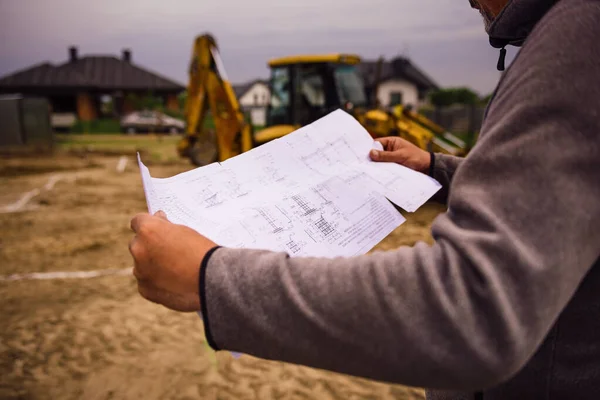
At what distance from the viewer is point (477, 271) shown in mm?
557

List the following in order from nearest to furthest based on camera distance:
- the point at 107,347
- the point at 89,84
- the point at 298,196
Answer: the point at 298,196 → the point at 107,347 → the point at 89,84

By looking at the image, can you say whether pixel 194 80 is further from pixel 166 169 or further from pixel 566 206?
pixel 566 206

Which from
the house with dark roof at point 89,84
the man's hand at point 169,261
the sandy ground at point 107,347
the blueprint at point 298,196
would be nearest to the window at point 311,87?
the sandy ground at point 107,347

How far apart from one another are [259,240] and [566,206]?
543 millimetres

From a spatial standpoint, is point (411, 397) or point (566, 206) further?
point (411, 397)

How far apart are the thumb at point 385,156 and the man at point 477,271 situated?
0.57m

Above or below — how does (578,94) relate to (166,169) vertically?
above

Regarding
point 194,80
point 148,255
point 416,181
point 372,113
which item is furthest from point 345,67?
point 148,255

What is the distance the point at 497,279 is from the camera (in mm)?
547

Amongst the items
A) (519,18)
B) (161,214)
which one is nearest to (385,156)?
(519,18)

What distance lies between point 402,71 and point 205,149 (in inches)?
1367

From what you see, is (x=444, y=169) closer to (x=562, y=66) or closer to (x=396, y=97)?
(x=562, y=66)

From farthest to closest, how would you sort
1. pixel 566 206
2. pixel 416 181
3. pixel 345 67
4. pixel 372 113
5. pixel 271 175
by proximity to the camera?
pixel 345 67 → pixel 372 113 → pixel 416 181 → pixel 271 175 → pixel 566 206

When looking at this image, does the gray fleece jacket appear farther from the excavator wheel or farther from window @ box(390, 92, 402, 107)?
window @ box(390, 92, 402, 107)
